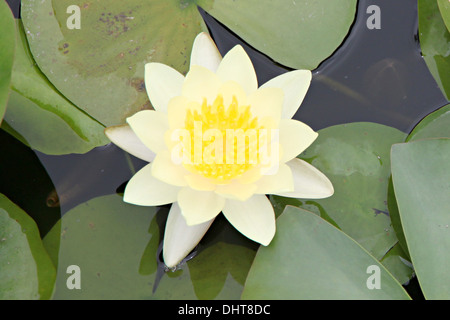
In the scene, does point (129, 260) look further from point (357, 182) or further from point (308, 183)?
point (357, 182)

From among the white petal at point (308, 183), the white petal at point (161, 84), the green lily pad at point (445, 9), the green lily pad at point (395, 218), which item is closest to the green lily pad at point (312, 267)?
the white petal at point (308, 183)

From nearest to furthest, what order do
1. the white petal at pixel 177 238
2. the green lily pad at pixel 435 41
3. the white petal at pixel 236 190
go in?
the white petal at pixel 236 190
the white petal at pixel 177 238
the green lily pad at pixel 435 41

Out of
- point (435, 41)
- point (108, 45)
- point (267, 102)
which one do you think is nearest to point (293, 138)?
point (267, 102)

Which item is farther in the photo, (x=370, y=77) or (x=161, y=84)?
(x=370, y=77)

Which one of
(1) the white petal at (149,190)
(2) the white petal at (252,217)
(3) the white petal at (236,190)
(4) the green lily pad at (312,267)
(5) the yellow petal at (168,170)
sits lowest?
(4) the green lily pad at (312,267)

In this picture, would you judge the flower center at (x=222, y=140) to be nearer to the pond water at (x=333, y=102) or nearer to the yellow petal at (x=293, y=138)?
the yellow petal at (x=293, y=138)

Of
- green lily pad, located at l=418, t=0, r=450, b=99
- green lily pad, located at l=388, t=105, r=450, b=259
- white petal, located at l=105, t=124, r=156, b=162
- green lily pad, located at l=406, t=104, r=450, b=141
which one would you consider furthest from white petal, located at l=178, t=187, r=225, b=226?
green lily pad, located at l=418, t=0, r=450, b=99
